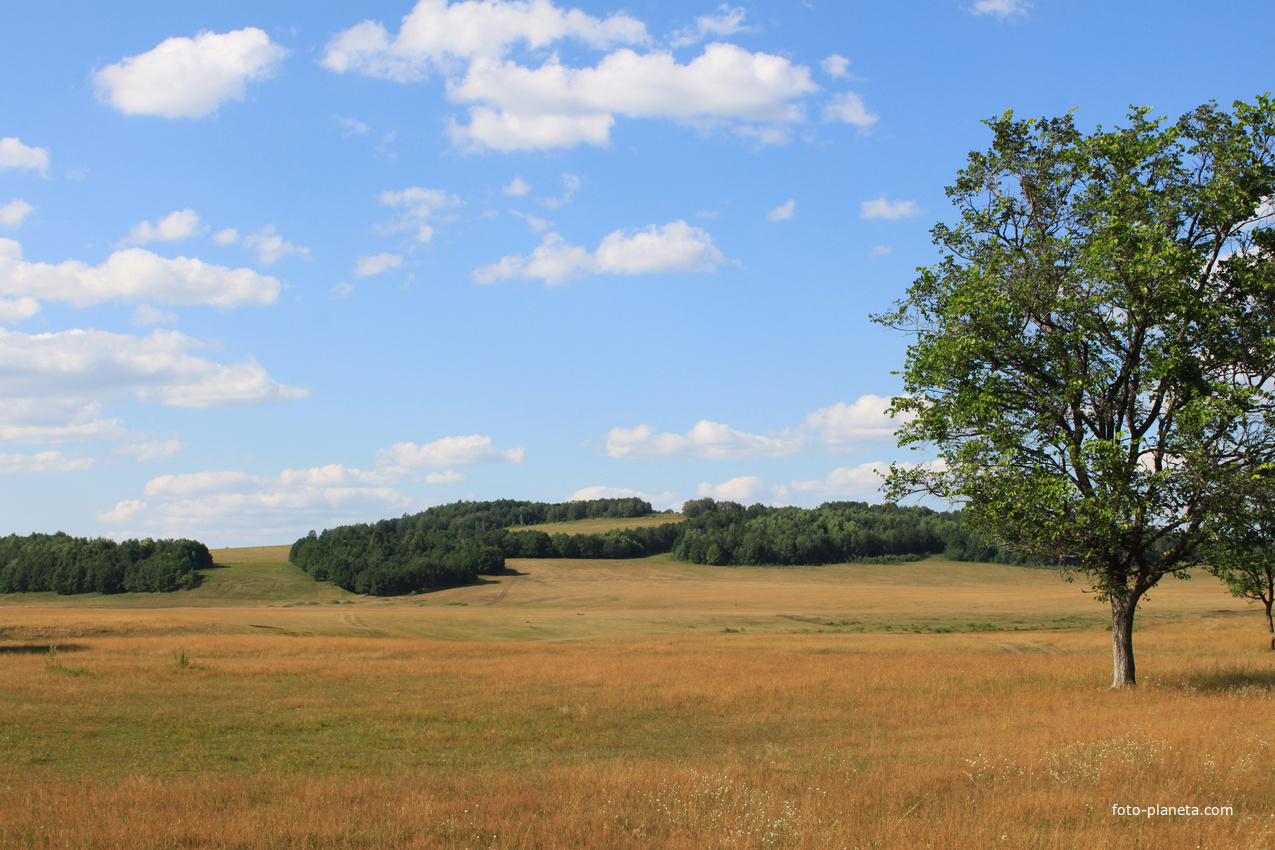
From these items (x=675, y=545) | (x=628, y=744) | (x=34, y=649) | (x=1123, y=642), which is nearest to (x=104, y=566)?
(x=675, y=545)

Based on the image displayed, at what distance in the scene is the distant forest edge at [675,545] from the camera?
127 metres

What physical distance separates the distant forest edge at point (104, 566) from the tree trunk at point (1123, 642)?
132 metres

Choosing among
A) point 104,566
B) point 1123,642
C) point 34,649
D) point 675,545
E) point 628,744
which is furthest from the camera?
point 675,545

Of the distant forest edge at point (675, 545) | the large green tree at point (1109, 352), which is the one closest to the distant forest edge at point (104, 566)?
the distant forest edge at point (675, 545)

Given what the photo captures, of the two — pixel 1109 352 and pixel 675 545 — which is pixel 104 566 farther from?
pixel 1109 352

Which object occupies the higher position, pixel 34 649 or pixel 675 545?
pixel 34 649

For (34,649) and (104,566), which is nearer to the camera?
(34,649)

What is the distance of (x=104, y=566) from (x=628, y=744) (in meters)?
144

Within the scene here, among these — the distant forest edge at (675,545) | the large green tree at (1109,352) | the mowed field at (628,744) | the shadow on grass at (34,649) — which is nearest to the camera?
the mowed field at (628,744)

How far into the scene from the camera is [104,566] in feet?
437

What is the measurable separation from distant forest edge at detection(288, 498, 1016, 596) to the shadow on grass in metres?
80.7

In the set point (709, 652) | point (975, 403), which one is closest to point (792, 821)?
point (975, 403)

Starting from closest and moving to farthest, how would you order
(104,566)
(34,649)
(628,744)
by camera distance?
(628,744), (34,649), (104,566)

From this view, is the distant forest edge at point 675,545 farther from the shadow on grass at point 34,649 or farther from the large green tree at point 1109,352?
the large green tree at point 1109,352
